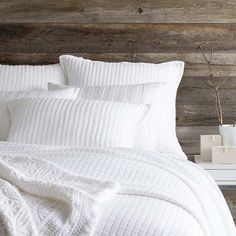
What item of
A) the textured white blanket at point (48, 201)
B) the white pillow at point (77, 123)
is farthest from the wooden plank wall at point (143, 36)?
the textured white blanket at point (48, 201)

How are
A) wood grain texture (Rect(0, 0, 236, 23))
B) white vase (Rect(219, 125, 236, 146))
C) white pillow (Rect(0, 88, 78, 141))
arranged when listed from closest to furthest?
white pillow (Rect(0, 88, 78, 141)) → white vase (Rect(219, 125, 236, 146)) → wood grain texture (Rect(0, 0, 236, 23))

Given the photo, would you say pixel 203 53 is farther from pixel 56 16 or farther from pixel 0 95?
pixel 0 95

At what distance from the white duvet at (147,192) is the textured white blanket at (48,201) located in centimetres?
3

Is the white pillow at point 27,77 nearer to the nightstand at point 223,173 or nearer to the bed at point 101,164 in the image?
the bed at point 101,164

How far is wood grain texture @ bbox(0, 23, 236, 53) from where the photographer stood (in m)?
3.81

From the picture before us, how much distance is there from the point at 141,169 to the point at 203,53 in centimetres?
176

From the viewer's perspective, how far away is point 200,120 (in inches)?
151

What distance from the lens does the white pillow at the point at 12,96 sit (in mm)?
3217

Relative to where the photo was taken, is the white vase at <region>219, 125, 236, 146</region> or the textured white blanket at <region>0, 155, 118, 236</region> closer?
the textured white blanket at <region>0, 155, 118, 236</region>

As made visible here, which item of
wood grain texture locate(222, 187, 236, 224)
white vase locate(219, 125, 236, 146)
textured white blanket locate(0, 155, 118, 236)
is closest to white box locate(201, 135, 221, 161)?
white vase locate(219, 125, 236, 146)

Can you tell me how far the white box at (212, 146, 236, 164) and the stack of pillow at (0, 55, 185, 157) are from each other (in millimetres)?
262

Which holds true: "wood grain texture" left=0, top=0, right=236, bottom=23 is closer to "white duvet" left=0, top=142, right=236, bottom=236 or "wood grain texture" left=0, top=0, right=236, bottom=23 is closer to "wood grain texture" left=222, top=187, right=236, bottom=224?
"wood grain texture" left=222, top=187, right=236, bottom=224

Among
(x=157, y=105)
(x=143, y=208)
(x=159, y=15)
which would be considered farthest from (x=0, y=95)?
(x=143, y=208)

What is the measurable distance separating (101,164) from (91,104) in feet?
2.62
